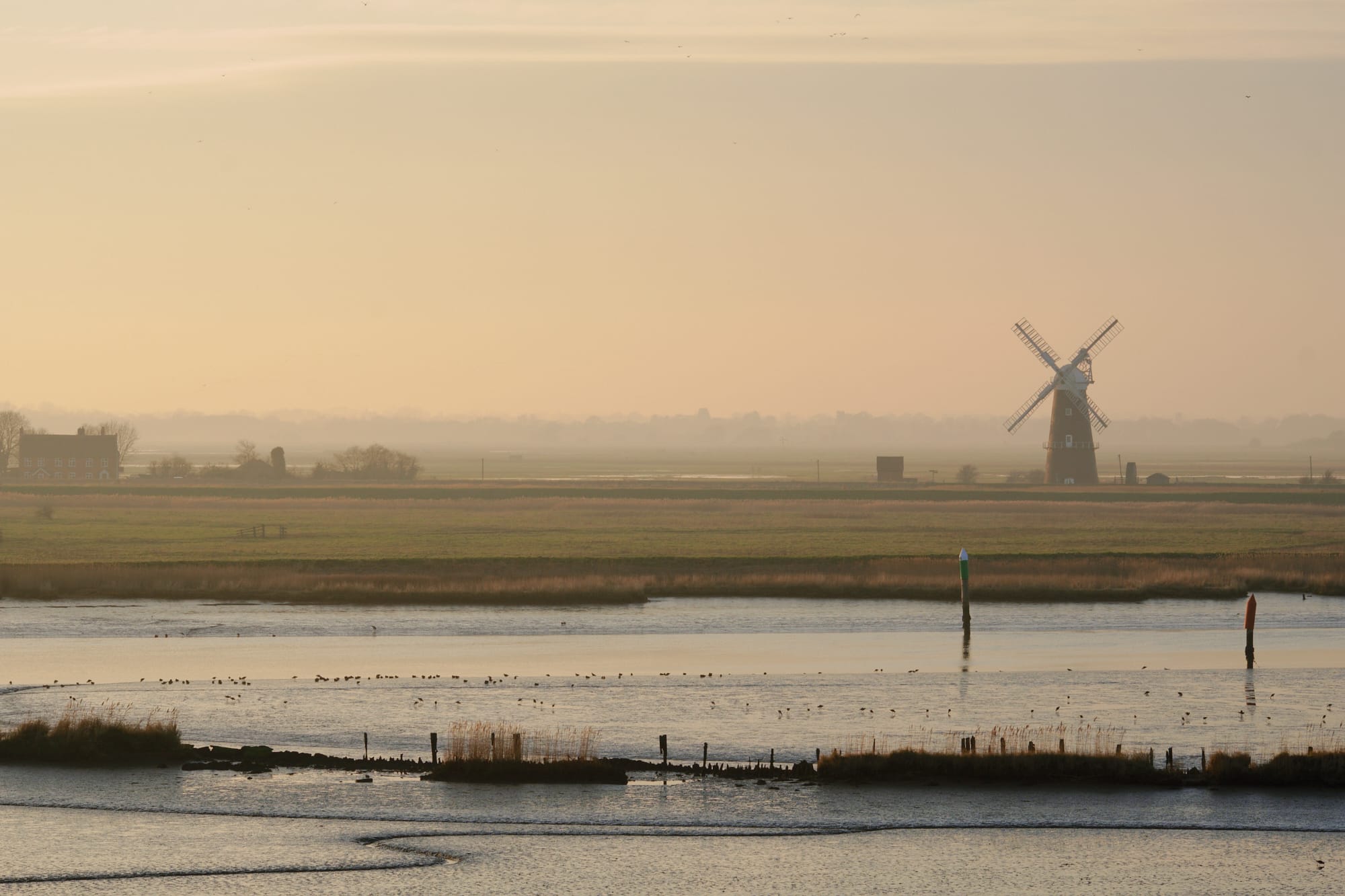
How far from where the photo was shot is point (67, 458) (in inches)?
7559

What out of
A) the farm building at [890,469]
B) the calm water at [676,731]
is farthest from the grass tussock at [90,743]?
the farm building at [890,469]

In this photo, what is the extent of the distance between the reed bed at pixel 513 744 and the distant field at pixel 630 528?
4630 cm

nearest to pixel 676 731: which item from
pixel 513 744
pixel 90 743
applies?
pixel 513 744

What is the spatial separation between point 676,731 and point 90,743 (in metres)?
11.5

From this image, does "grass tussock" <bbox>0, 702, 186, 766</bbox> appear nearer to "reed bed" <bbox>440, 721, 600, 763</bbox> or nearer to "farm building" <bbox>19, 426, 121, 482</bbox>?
"reed bed" <bbox>440, 721, 600, 763</bbox>

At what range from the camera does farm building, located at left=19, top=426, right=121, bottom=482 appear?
191m

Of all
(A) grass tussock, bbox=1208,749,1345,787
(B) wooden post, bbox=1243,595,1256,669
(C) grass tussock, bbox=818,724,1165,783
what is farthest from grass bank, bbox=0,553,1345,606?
(A) grass tussock, bbox=1208,749,1345,787

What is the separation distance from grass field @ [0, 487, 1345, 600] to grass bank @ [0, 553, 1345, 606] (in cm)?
16

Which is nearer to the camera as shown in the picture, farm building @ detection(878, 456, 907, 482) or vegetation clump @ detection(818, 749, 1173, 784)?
vegetation clump @ detection(818, 749, 1173, 784)

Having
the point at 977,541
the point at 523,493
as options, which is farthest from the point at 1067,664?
the point at 523,493

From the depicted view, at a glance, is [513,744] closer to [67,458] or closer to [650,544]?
[650,544]

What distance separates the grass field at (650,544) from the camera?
65.9m

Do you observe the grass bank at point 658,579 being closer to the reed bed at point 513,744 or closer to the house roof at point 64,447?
the reed bed at point 513,744

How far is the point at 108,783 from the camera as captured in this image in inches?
Answer: 1029
